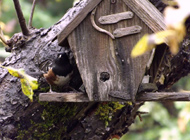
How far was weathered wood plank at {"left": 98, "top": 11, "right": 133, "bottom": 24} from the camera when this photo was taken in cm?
136

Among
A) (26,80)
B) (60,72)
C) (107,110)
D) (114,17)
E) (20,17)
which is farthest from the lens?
(107,110)

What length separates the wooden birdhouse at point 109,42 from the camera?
4.45ft

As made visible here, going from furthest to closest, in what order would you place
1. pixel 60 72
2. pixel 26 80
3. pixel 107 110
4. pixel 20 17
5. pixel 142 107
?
pixel 142 107
pixel 107 110
pixel 20 17
pixel 60 72
pixel 26 80

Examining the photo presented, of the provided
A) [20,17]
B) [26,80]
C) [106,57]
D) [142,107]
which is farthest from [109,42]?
[142,107]

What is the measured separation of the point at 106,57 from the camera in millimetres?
1400

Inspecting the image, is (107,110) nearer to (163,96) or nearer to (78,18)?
(163,96)

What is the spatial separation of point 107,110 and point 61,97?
0.44 meters

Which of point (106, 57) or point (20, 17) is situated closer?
point (106, 57)

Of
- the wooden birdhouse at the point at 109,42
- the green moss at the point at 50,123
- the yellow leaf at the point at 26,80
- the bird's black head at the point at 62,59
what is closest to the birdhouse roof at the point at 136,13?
the wooden birdhouse at the point at 109,42

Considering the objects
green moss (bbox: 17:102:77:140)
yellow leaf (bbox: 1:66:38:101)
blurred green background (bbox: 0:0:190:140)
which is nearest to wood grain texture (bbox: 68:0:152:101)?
yellow leaf (bbox: 1:66:38:101)

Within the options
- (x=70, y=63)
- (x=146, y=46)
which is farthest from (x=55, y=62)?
(x=146, y=46)

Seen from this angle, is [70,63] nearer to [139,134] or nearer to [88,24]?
[88,24]

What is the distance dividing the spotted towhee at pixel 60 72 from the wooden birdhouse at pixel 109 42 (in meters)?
0.14

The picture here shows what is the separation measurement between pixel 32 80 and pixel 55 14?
4024mm
